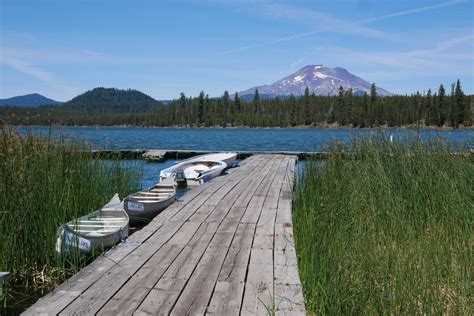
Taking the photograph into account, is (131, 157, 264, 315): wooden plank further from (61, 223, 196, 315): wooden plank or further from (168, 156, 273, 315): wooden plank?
(61, 223, 196, 315): wooden plank

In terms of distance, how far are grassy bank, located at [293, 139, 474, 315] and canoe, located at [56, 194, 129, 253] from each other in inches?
80.9

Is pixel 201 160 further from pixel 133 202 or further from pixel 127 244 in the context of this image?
pixel 127 244

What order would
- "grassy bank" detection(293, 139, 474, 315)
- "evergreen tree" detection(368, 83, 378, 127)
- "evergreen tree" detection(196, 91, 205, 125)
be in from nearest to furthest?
"grassy bank" detection(293, 139, 474, 315), "evergreen tree" detection(368, 83, 378, 127), "evergreen tree" detection(196, 91, 205, 125)

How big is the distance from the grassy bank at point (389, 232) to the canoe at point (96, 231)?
2054mm

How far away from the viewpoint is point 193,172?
41.6 ft

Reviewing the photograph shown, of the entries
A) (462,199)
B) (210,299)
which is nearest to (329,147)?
(462,199)

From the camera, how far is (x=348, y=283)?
3.61 metres

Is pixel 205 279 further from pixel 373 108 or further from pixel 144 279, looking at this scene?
pixel 373 108

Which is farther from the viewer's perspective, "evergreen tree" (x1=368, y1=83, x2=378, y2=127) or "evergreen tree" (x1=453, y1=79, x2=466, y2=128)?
"evergreen tree" (x1=368, y1=83, x2=378, y2=127)

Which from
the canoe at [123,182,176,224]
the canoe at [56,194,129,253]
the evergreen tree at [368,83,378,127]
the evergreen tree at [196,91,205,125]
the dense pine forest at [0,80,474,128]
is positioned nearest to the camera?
the canoe at [56,194,129,253]

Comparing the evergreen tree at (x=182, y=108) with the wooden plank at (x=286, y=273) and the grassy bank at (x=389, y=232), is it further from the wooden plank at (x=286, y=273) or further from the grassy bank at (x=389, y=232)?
the wooden plank at (x=286, y=273)

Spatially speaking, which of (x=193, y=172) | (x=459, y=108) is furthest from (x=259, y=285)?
(x=459, y=108)

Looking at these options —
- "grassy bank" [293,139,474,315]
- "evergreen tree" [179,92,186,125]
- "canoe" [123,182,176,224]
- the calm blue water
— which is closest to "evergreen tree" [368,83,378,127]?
the calm blue water

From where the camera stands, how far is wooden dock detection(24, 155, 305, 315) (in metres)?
3.19
